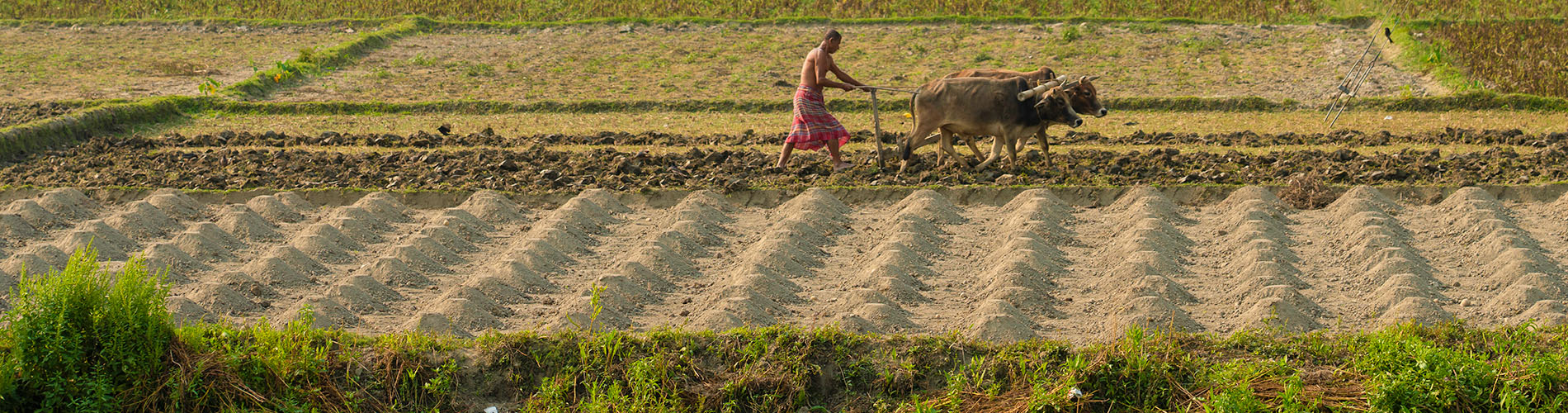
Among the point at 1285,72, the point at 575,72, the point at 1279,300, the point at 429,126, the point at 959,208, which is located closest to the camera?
the point at 1279,300

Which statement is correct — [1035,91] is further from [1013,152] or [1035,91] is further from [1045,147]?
[1045,147]

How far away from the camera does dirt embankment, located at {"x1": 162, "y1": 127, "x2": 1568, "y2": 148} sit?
10078 mm

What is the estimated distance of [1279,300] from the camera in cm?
631

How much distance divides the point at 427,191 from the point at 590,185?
0.98 m

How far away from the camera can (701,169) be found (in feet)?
30.2

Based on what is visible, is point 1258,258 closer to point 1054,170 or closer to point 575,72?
point 1054,170

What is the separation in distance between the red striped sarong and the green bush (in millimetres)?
4348

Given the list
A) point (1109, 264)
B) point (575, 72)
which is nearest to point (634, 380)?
point (1109, 264)

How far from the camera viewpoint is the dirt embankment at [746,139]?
1008cm

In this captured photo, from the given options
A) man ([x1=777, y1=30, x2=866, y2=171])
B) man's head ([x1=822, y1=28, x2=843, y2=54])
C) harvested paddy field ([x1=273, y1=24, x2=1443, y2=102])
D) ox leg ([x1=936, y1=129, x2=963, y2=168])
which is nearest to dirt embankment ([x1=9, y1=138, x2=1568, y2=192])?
ox leg ([x1=936, y1=129, x2=963, y2=168])

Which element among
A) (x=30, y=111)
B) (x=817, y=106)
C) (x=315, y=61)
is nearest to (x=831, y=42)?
(x=817, y=106)

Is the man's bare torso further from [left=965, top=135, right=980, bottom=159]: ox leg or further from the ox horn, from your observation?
the ox horn

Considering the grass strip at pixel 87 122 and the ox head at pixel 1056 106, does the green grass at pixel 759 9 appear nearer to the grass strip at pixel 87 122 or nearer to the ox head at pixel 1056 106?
the grass strip at pixel 87 122

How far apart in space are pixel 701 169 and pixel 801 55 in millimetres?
6089
